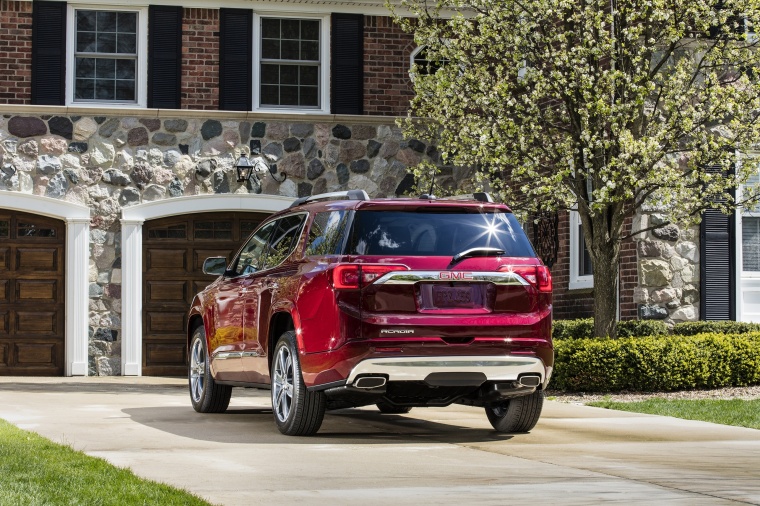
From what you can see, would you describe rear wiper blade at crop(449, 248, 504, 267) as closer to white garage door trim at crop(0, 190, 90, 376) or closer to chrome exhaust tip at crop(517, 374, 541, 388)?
chrome exhaust tip at crop(517, 374, 541, 388)

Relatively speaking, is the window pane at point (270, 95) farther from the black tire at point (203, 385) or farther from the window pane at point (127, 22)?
the black tire at point (203, 385)

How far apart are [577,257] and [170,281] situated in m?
6.42

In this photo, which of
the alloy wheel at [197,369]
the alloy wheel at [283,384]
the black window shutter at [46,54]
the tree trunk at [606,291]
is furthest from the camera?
the black window shutter at [46,54]

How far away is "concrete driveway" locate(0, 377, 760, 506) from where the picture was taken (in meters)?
7.27

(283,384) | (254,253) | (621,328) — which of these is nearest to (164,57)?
(621,328)

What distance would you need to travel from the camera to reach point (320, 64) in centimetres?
2159

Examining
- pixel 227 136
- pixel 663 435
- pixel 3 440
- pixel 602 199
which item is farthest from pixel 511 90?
pixel 3 440

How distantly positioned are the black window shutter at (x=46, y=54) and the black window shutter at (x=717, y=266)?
998cm

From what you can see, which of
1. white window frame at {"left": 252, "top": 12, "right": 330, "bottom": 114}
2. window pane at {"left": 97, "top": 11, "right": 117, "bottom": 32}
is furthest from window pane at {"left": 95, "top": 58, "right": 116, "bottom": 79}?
white window frame at {"left": 252, "top": 12, "right": 330, "bottom": 114}

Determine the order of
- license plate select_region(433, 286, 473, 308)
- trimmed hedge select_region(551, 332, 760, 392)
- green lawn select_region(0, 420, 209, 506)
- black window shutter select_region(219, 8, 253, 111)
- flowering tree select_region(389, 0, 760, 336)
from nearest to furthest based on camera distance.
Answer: green lawn select_region(0, 420, 209, 506), license plate select_region(433, 286, 473, 308), trimmed hedge select_region(551, 332, 760, 392), flowering tree select_region(389, 0, 760, 336), black window shutter select_region(219, 8, 253, 111)

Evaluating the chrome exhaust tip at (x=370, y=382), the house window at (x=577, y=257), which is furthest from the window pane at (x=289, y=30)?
the chrome exhaust tip at (x=370, y=382)

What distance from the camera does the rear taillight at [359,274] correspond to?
31.7ft

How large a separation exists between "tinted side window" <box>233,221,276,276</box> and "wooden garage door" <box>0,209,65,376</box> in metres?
9.17

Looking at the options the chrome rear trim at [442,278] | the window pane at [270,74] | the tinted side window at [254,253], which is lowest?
the chrome rear trim at [442,278]
